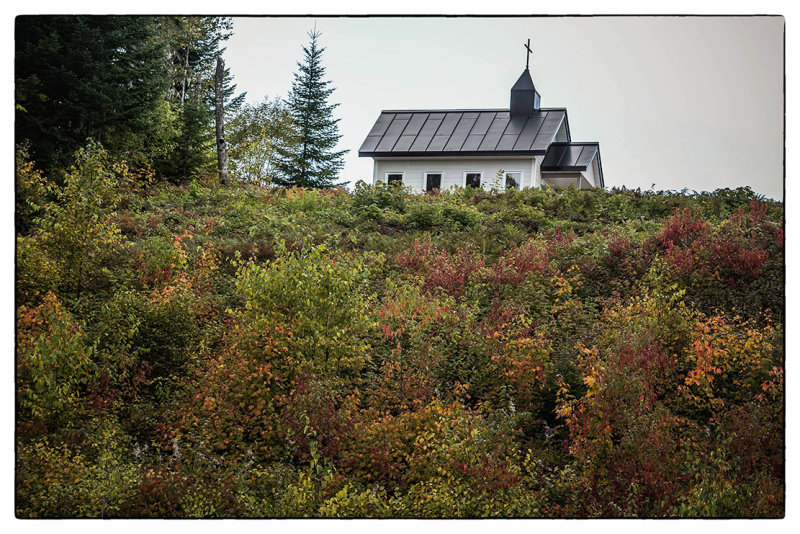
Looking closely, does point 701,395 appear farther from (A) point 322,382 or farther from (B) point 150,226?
(B) point 150,226

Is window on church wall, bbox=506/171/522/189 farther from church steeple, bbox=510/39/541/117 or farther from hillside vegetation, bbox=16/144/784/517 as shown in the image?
hillside vegetation, bbox=16/144/784/517

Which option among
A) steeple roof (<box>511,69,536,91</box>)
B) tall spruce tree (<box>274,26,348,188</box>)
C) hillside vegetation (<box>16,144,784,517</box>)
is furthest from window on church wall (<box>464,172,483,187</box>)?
hillside vegetation (<box>16,144,784,517</box>)

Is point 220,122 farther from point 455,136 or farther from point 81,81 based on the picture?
point 81,81

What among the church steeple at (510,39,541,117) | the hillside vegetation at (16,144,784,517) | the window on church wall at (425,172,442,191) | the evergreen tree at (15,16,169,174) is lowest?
the hillside vegetation at (16,144,784,517)

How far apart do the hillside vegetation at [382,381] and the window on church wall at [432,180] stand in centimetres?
1028

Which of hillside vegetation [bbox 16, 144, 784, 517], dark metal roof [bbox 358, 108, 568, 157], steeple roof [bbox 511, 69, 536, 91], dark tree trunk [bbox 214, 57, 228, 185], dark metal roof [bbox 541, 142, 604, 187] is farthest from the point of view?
dark metal roof [bbox 541, 142, 604, 187]

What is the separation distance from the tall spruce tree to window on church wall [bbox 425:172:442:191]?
2.54 meters

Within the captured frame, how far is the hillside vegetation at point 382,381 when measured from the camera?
725cm

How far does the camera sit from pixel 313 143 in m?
23.3

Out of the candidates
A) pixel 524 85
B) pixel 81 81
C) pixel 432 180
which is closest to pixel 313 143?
pixel 432 180

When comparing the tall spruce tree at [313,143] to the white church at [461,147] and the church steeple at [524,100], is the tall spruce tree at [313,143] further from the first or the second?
the church steeple at [524,100]

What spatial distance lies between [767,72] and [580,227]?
6.28 metres

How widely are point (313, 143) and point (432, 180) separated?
14.5 ft

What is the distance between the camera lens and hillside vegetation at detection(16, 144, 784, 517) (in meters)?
7.25
